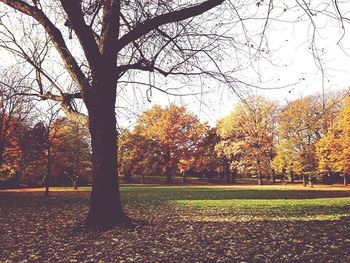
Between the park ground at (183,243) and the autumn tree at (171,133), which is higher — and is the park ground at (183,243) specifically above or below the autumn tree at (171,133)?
Answer: below

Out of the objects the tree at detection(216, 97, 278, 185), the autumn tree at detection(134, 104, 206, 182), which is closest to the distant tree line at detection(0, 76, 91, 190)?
the autumn tree at detection(134, 104, 206, 182)

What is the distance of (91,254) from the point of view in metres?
7.04

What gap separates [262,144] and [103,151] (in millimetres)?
43537

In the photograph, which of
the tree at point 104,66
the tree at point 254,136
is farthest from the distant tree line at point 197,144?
the tree at point 104,66

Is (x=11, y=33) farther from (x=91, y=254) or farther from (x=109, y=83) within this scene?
(x=91, y=254)

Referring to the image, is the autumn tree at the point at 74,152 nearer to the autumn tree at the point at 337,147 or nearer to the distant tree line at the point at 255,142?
the distant tree line at the point at 255,142

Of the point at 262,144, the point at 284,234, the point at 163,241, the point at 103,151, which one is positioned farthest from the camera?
the point at 262,144

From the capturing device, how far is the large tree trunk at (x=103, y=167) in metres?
10.0

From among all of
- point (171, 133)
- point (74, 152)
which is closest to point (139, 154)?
point (171, 133)

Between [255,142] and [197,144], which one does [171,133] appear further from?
[255,142]

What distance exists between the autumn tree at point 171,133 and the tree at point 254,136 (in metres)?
7.87

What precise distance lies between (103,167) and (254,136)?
141 ft

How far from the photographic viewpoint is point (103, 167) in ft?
32.9

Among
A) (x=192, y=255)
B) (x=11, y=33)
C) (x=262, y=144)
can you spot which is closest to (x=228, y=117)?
(x=262, y=144)
